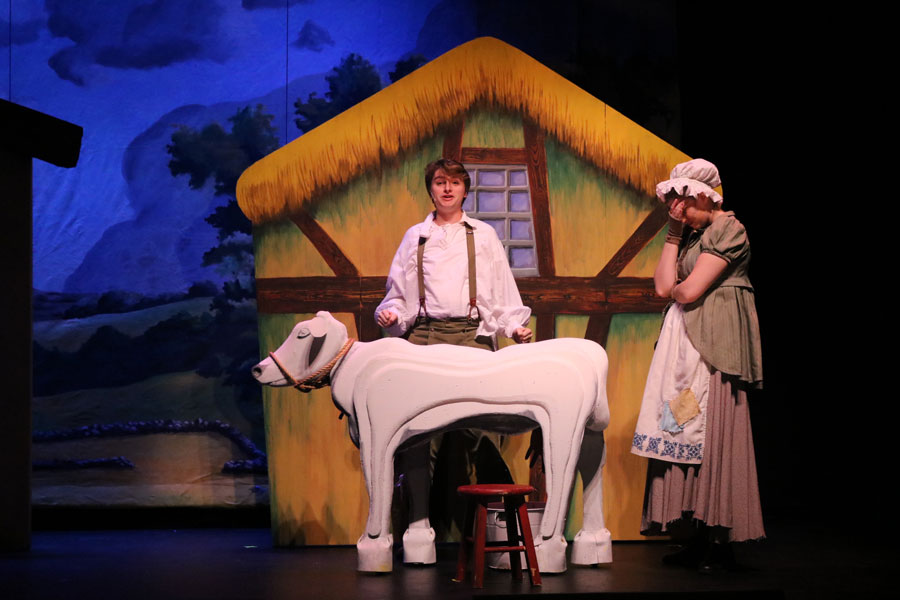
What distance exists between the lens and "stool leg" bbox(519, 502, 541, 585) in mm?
4242

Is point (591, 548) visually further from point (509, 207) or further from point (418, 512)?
point (509, 207)

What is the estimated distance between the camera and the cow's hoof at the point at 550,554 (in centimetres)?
449

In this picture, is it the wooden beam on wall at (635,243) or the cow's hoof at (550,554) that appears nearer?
the cow's hoof at (550,554)

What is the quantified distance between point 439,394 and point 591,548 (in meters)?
1.10

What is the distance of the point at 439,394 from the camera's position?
14.8 feet

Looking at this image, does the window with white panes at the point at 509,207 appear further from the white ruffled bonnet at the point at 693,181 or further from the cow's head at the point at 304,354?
the cow's head at the point at 304,354

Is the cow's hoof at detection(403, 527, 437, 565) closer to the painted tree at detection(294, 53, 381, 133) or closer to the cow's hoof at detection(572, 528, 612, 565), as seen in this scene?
the cow's hoof at detection(572, 528, 612, 565)

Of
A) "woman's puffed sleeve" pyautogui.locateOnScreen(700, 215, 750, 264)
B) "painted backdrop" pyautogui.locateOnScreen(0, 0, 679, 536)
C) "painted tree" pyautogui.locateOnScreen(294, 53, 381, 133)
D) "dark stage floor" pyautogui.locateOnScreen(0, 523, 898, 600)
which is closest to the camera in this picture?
"dark stage floor" pyautogui.locateOnScreen(0, 523, 898, 600)

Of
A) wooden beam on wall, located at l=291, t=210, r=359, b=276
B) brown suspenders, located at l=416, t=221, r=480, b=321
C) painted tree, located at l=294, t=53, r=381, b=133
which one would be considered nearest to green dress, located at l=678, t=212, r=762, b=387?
brown suspenders, located at l=416, t=221, r=480, b=321

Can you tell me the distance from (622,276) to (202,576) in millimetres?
2944

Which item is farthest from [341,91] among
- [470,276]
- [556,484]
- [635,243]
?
[556,484]

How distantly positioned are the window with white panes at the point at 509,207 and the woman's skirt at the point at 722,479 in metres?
1.64

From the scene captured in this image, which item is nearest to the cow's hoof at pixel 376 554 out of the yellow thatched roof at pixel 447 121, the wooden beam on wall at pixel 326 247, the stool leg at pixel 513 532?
the stool leg at pixel 513 532

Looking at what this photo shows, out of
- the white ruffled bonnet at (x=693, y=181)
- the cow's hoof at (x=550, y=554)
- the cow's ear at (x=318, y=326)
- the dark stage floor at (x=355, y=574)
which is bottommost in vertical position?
the dark stage floor at (x=355, y=574)
